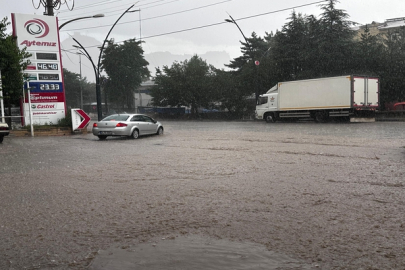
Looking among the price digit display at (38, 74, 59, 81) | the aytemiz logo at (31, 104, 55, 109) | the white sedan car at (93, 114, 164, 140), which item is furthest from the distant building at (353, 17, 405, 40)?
the white sedan car at (93, 114, 164, 140)

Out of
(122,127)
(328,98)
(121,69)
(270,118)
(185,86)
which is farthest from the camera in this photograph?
(121,69)

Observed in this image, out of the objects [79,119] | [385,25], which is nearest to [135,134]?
[79,119]

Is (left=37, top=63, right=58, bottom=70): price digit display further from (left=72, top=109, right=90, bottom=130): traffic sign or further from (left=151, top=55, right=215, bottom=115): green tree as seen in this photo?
(left=151, top=55, right=215, bottom=115): green tree

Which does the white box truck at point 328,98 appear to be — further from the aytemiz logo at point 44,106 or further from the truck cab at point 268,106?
the aytemiz logo at point 44,106

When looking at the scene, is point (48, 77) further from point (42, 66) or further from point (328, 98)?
point (328, 98)

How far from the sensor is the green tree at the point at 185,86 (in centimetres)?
4872

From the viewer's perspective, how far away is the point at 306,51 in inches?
1588

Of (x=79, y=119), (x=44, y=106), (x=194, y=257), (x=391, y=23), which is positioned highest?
(x=391, y=23)

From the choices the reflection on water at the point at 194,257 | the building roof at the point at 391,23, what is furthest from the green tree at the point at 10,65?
the building roof at the point at 391,23

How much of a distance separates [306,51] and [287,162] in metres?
33.4

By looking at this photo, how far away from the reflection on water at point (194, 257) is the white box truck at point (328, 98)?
85.7 ft

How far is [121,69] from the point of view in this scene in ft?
238

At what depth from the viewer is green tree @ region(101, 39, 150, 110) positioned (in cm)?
7325

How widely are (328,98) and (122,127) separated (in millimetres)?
17033
